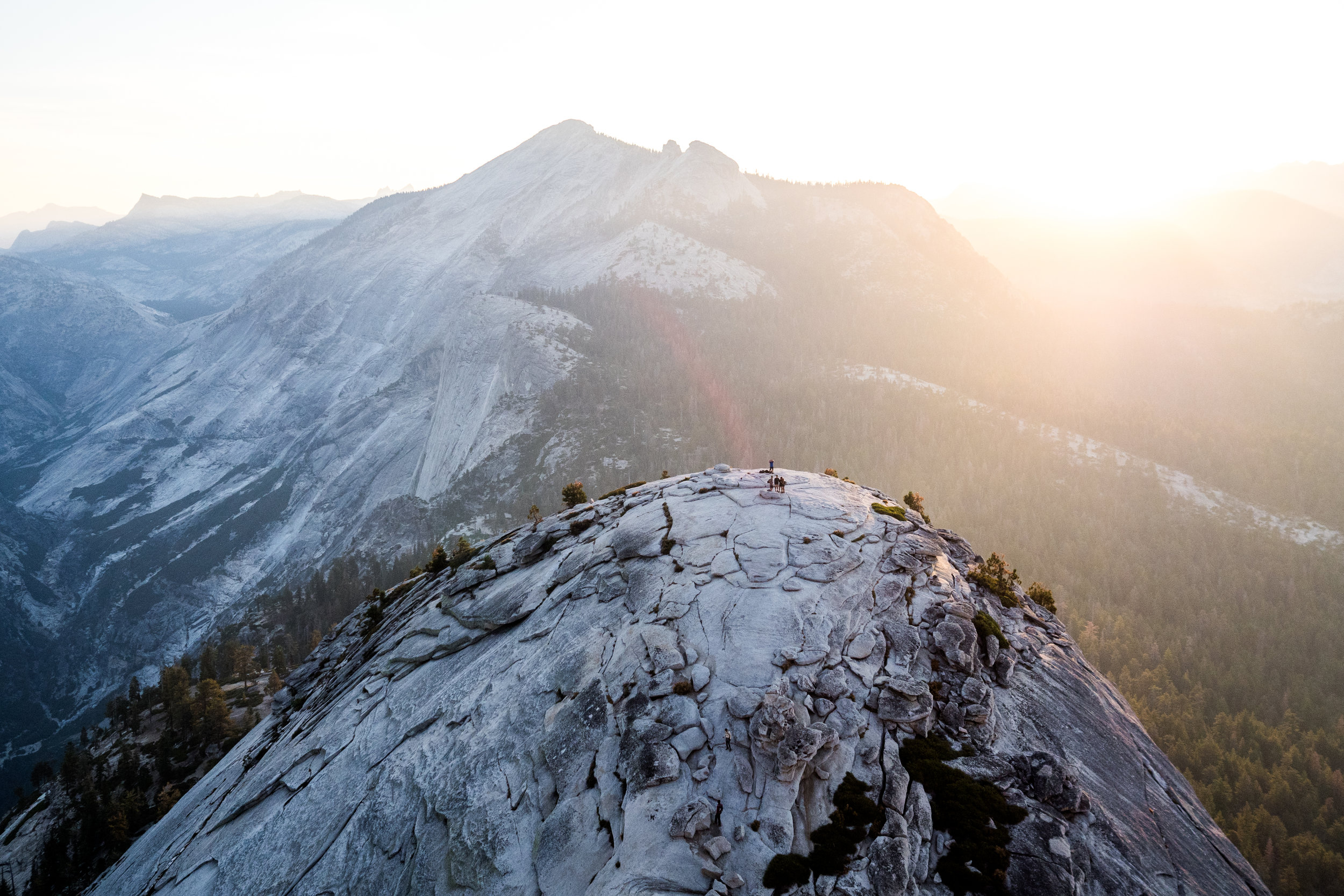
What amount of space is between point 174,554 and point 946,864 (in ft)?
720

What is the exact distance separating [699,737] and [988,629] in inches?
564

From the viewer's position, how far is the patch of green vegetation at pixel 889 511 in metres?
33.9

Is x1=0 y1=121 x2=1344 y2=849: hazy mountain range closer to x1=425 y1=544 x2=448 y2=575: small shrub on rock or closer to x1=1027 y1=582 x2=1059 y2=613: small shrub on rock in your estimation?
x1=1027 y1=582 x2=1059 y2=613: small shrub on rock

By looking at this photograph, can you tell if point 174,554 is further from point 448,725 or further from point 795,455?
point 448,725

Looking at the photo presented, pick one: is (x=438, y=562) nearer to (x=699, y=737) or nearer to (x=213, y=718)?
(x=699, y=737)

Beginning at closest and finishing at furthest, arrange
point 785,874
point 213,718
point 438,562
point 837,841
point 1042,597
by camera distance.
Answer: point 785,874 → point 837,841 → point 1042,597 → point 438,562 → point 213,718

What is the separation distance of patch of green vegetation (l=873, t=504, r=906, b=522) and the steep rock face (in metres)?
1.23

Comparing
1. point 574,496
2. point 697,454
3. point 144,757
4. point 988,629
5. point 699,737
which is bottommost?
point 144,757

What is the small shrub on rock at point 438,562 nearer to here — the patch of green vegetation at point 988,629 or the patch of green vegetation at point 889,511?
the patch of green vegetation at point 889,511

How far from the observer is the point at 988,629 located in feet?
89.0

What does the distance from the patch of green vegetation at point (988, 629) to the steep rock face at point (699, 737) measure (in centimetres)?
42

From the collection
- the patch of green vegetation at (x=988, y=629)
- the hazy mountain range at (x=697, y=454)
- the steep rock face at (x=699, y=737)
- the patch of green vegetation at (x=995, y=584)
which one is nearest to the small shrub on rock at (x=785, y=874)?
the steep rock face at (x=699, y=737)

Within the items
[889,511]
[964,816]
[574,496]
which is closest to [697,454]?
[574,496]

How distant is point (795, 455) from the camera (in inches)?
5221
